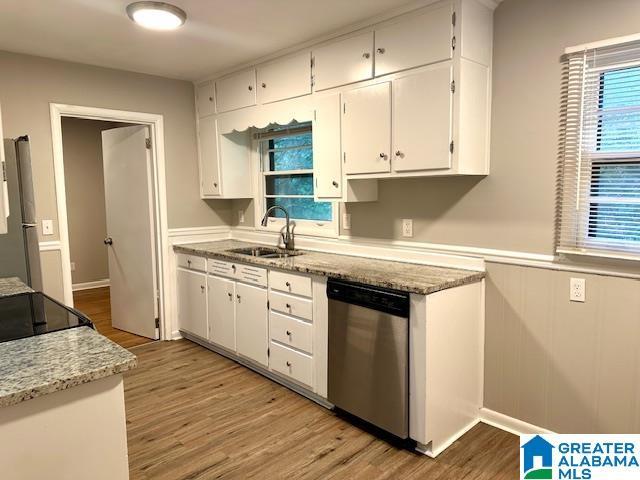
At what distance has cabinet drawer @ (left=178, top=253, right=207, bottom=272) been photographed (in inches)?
152

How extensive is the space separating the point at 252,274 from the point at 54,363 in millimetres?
2084

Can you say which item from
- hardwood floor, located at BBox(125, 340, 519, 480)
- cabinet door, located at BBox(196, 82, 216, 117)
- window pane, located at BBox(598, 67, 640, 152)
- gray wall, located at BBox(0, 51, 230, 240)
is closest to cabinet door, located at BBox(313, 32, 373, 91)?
window pane, located at BBox(598, 67, 640, 152)

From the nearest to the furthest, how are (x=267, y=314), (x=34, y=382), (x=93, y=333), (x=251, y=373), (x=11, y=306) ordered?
(x=34, y=382) < (x=93, y=333) < (x=11, y=306) < (x=267, y=314) < (x=251, y=373)

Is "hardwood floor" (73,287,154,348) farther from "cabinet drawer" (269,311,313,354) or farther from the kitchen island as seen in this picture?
the kitchen island

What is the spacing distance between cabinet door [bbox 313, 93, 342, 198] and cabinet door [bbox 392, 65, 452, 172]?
48 centimetres

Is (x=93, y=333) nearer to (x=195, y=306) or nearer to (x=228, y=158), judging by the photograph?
(x=195, y=306)

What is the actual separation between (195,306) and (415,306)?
2362mm

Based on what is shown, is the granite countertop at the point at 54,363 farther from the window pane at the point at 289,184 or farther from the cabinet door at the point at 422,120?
the window pane at the point at 289,184

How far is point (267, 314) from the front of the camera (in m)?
3.22

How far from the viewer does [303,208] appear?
3861 millimetres

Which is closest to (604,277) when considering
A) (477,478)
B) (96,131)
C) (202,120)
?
(477,478)

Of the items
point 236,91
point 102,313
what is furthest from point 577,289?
point 102,313

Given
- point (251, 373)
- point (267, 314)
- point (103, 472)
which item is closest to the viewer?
point (103, 472)

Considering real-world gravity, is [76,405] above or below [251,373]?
above
